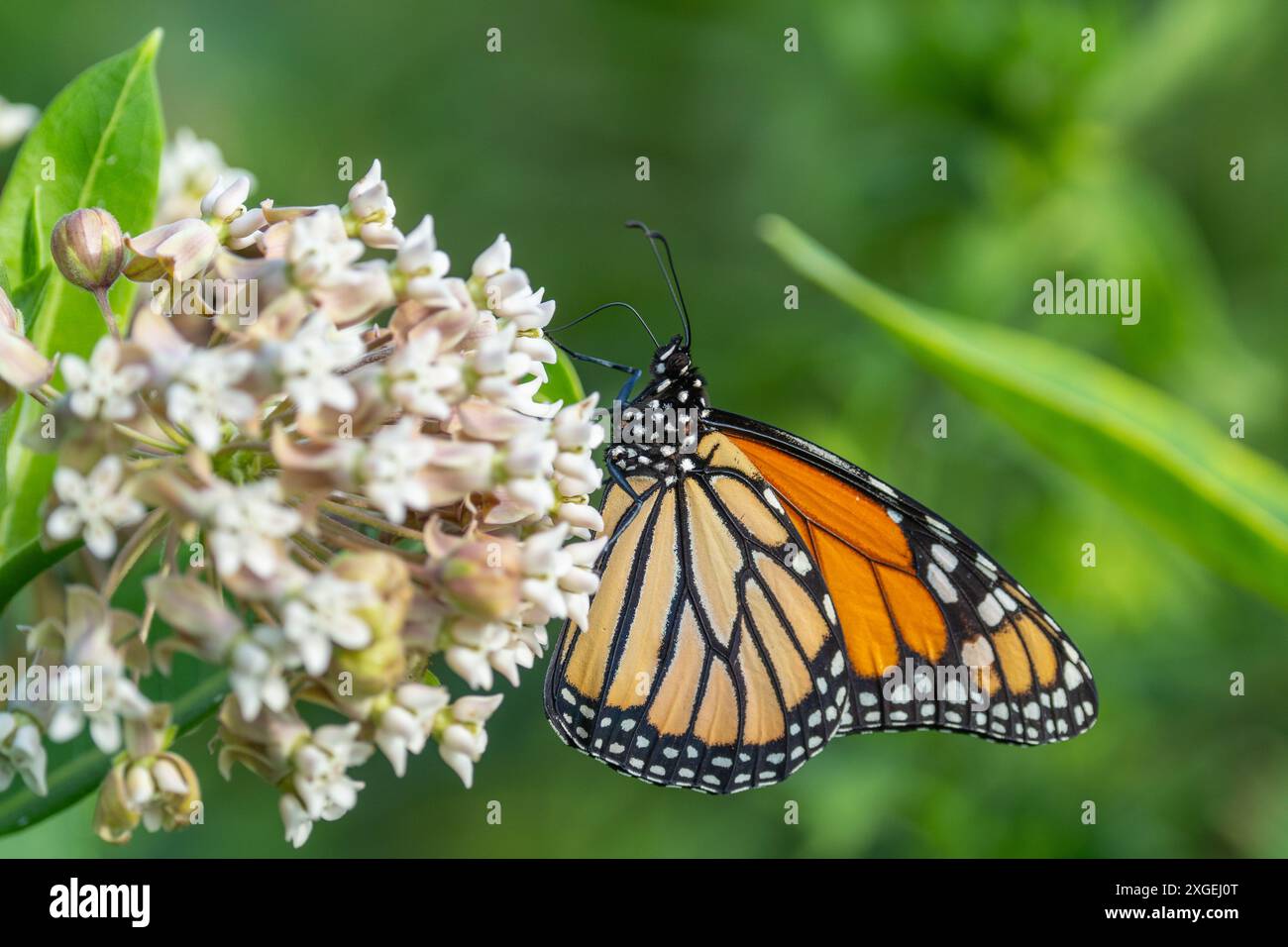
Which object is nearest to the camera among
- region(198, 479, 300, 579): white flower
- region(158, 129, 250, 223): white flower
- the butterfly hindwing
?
region(198, 479, 300, 579): white flower

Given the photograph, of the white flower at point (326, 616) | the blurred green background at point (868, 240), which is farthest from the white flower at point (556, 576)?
the blurred green background at point (868, 240)

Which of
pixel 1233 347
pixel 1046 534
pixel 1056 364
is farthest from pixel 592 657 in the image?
pixel 1233 347

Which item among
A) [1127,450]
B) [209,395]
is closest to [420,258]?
[209,395]

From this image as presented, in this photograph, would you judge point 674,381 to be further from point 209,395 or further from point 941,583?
point 209,395

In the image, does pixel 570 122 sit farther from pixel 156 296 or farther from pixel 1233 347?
pixel 156 296

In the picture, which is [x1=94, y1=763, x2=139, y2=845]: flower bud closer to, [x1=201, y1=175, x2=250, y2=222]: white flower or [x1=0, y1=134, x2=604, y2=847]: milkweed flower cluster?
[x1=0, y1=134, x2=604, y2=847]: milkweed flower cluster

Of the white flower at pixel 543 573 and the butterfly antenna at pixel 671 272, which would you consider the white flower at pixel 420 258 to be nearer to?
the white flower at pixel 543 573

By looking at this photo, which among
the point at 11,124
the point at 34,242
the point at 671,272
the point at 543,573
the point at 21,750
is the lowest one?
the point at 21,750

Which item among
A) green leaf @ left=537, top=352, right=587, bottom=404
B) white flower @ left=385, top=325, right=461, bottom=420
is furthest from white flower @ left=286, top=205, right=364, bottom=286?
green leaf @ left=537, top=352, right=587, bottom=404
